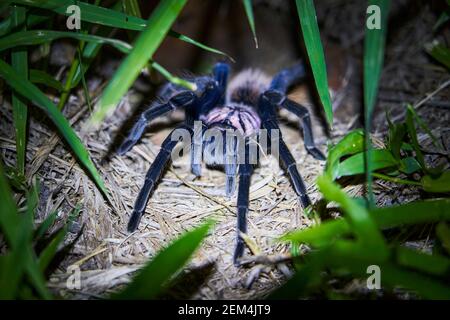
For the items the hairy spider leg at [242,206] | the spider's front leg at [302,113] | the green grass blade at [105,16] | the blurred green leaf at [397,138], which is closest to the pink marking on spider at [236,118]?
the spider's front leg at [302,113]

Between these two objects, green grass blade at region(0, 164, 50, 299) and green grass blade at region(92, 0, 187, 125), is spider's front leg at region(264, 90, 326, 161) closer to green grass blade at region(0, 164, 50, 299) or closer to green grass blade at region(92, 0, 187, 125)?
green grass blade at region(92, 0, 187, 125)

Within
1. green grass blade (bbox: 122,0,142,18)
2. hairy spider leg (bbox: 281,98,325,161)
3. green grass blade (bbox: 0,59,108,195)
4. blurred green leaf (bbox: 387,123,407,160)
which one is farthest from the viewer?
A: hairy spider leg (bbox: 281,98,325,161)

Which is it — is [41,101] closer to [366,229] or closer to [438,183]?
[366,229]

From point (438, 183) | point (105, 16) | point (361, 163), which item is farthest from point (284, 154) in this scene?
point (105, 16)

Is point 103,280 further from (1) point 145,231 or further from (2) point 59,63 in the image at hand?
(2) point 59,63

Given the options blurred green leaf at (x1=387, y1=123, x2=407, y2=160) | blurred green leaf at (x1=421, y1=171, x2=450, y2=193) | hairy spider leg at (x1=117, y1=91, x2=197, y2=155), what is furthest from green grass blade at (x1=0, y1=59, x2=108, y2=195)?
blurred green leaf at (x1=421, y1=171, x2=450, y2=193)

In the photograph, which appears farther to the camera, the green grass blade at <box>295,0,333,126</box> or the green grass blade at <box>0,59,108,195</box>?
the green grass blade at <box>295,0,333,126</box>

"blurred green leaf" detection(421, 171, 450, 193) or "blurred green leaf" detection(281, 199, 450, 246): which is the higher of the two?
"blurred green leaf" detection(421, 171, 450, 193)
